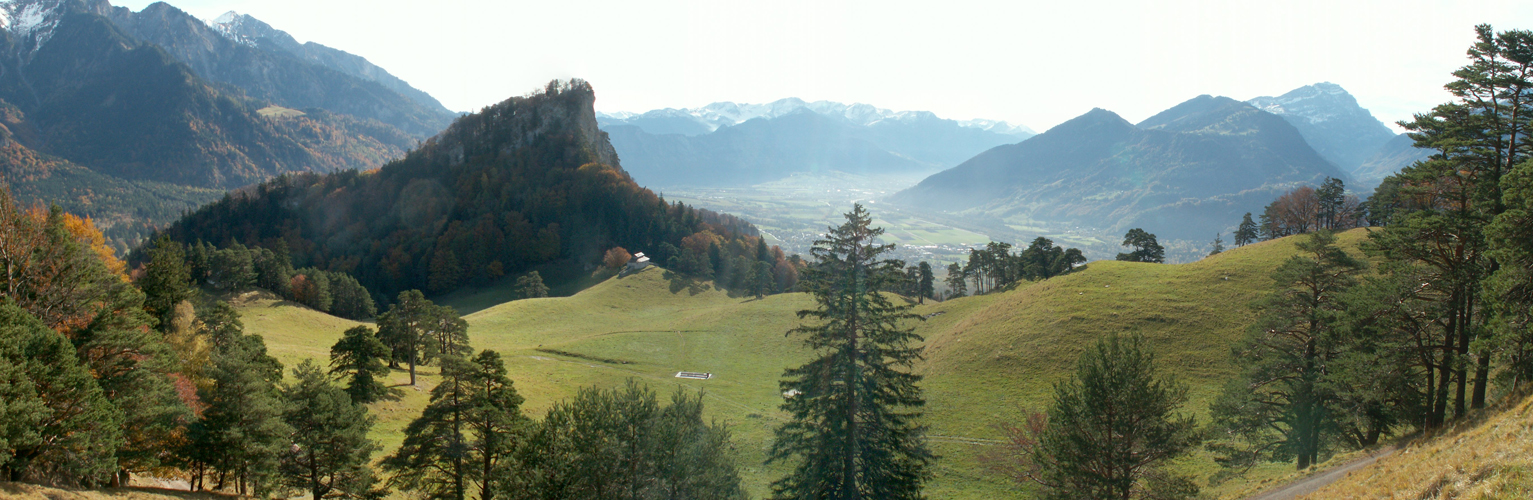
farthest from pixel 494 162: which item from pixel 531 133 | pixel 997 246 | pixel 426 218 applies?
pixel 997 246

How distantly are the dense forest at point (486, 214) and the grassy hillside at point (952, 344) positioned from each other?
48.3 meters

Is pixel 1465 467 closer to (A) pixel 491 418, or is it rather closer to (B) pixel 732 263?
(A) pixel 491 418

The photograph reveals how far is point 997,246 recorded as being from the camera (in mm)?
108125

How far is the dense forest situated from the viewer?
470 ft

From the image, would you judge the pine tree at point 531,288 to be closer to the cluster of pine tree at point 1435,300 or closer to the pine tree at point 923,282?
the pine tree at point 923,282

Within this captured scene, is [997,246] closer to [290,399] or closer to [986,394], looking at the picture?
[986,394]

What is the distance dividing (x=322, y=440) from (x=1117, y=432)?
32879 mm

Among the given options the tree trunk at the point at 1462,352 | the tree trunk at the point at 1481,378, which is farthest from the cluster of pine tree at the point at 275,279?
the tree trunk at the point at 1481,378

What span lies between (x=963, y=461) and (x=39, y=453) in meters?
41.6

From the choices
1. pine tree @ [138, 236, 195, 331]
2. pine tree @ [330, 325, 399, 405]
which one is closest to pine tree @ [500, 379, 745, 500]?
pine tree @ [330, 325, 399, 405]

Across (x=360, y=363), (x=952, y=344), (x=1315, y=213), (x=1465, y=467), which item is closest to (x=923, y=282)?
(x=952, y=344)

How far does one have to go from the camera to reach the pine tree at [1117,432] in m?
22.5

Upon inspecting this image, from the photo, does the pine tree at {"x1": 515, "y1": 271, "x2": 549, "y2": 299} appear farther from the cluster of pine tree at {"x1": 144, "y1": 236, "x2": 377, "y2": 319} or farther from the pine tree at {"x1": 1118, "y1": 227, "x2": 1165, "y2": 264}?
the pine tree at {"x1": 1118, "y1": 227, "x2": 1165, "y2": 264}

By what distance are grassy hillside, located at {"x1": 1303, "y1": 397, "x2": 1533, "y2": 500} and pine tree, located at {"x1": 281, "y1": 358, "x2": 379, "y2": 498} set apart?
121 feet
